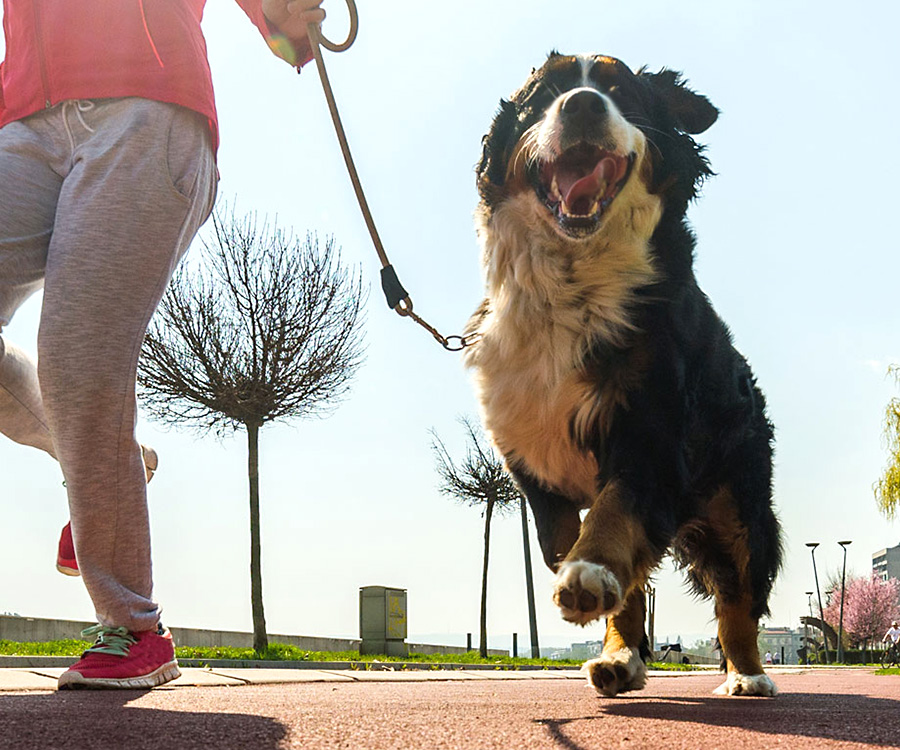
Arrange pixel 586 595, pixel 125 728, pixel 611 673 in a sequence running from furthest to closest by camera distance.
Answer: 1. pixel 611 673
2. pixel 586 595
3. pixel 125 728

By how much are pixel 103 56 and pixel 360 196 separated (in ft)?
3.23

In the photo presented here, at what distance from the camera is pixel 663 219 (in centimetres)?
376

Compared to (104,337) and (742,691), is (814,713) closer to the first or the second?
(742,691)

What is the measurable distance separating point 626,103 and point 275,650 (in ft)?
35.4

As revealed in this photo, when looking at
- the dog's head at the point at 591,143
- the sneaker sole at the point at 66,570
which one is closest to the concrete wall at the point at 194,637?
the sneaker sole at the point at 66,570

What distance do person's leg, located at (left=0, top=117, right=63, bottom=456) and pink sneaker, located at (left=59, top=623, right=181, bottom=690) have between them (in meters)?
0.85

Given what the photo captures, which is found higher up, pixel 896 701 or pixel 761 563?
pixel 761 563

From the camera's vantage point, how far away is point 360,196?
11.7 feet

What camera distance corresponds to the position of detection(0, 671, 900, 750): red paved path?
171cm

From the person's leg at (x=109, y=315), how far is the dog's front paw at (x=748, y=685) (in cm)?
216

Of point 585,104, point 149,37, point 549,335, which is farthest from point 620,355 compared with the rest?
point 149,37

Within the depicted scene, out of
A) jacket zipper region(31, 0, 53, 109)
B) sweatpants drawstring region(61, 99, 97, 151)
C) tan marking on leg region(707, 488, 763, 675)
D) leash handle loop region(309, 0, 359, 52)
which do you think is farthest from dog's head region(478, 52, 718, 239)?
jacket zipper region(31, 0, 53, 109)

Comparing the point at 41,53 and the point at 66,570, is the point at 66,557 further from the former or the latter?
the point at 41,53

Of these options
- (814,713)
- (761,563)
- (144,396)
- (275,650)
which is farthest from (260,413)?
(814,713)
